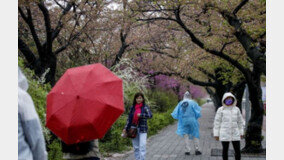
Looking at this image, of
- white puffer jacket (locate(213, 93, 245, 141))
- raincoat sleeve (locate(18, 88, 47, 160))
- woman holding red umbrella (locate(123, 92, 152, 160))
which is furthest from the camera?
woman holding red umbrella (locate(123, 92, 152, 160))

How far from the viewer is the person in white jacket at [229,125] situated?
25.2 ft

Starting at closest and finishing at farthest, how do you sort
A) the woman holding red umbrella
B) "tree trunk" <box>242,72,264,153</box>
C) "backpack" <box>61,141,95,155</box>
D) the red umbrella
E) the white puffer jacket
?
the red umbrella, "backpack" <box>61,141,95,155</box>, the white puffer jacket, the woman holding red umbrella, "tree trunk" <box>242,72,264,153</box>

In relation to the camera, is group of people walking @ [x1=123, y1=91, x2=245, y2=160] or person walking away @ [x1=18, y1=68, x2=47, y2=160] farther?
group of people walking @ [x1=123, y1=91, x2=245, y2=160]

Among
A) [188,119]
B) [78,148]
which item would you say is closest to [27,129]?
[78,148]

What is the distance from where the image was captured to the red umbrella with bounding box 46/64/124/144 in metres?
3.55

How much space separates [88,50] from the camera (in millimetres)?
13734

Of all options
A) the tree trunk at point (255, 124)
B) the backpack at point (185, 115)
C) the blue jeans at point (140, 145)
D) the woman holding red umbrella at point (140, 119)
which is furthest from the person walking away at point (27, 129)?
the tree trunk at point (255, 124)

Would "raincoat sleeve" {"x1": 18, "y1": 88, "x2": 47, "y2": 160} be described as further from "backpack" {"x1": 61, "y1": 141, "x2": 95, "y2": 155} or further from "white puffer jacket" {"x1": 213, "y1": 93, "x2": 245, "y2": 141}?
"white puffer jacket" {"x1": 213, "y1": 93, "x2": 245, "y2": 141}

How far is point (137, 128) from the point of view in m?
7.87

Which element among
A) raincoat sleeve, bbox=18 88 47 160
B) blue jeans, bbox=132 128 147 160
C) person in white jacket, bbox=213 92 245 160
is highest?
raincoat sleeve, bbox=18 88 47 160

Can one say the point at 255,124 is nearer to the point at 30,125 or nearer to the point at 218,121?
the point at 218,121

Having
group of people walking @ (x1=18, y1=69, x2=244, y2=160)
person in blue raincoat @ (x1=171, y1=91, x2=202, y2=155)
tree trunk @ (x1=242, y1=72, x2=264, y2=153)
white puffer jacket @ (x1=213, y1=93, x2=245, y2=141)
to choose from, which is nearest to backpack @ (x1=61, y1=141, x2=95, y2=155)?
group of people walking @ (x1=18, y1=69, x2=244, y2=160)

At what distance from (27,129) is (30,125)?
35mm

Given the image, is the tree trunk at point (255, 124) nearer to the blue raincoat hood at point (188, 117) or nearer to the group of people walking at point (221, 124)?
the blue raincoat hood at point (188, 117)
